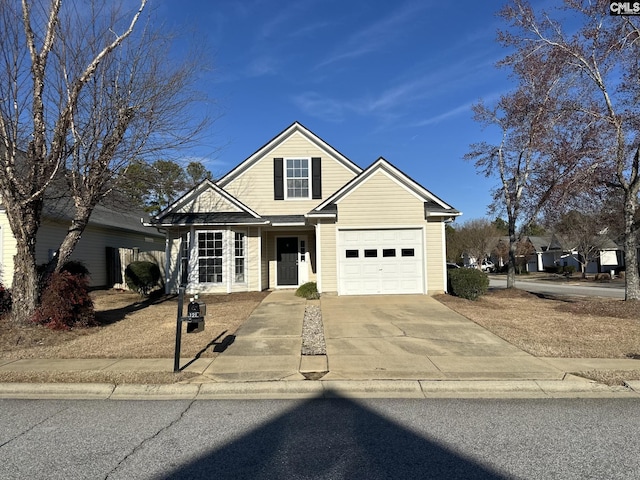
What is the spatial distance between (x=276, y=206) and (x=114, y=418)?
563 inches

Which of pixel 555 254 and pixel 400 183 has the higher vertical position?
pixel 400 183

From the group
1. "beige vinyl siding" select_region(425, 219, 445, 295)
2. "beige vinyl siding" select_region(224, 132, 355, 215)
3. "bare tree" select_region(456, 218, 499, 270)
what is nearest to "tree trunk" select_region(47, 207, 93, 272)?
"beige vinyl siding" select_region(224, 132, 355, 215)

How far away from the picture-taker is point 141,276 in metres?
18.0

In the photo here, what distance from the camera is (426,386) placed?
6.28 meters

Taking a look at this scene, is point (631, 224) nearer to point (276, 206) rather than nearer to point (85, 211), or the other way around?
point (276, 206)

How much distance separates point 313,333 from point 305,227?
907cm

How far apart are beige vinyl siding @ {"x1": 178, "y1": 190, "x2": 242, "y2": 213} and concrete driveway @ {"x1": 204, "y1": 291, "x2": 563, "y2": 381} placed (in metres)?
5.90

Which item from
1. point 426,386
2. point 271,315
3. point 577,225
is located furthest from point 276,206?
point 577,225

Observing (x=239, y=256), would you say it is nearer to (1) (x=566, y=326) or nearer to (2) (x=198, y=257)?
(2) (x=198, y=257)

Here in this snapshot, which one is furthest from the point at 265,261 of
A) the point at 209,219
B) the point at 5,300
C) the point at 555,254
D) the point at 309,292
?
the point at 555,254

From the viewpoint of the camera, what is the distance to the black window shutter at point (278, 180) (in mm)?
19031

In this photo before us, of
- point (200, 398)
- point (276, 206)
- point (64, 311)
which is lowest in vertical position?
point (200, 398)

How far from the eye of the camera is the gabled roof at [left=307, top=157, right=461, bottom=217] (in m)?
15.9

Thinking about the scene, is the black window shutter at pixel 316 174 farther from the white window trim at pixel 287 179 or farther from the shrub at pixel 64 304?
the shrub at pixel 64 304
